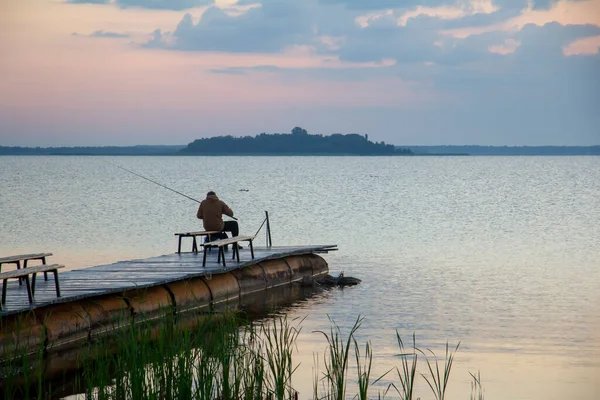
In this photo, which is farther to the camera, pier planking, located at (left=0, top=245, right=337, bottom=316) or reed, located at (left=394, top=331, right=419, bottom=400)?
pier planking, located at (left=0, top=245, right=337, bottom=316)

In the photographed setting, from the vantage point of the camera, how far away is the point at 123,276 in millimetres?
14852

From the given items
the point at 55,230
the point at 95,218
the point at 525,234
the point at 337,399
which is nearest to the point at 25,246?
the point at 55,230

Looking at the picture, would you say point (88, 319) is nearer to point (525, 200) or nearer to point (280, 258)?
point (280, 258)

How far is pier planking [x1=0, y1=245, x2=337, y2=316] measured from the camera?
12070 mm

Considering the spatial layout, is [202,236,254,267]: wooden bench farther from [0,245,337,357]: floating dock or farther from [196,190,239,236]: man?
[196,190,239,236]: man

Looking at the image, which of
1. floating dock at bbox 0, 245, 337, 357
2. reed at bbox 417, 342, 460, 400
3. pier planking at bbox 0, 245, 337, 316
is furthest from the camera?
pier planking at bbox 0, 245, 337, 316

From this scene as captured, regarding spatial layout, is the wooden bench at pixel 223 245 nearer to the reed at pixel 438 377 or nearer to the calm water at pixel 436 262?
the calm water at pixel 436 262

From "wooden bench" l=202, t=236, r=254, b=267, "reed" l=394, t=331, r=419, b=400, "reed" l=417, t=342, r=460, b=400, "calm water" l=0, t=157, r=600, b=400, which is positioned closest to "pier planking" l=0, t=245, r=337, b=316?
"wooden bench" l=202, t=236, r=254, b=267

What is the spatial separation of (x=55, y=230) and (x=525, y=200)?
34.6 m

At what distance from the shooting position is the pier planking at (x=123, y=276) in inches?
475

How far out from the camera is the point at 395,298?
18.2 meters

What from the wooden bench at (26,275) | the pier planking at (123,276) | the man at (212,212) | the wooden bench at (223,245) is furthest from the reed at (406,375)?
the man at (212,212)

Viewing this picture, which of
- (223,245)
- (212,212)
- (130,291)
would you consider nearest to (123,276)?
(130,291)

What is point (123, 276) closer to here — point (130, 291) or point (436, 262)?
point (130, 291)
